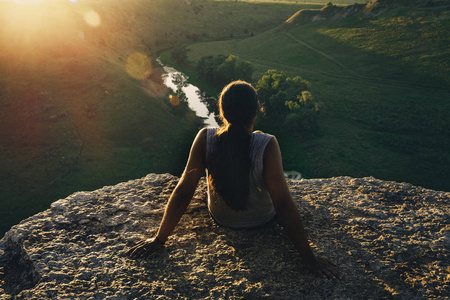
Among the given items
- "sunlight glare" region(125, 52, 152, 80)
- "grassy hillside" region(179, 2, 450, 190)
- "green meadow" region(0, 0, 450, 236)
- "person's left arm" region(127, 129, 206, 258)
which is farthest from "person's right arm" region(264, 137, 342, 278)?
"sunlight glare" region(125, 52, 152, 80)

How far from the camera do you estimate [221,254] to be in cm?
376

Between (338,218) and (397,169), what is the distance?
2854 cm

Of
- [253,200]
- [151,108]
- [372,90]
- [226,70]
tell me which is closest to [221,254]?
[253,200]

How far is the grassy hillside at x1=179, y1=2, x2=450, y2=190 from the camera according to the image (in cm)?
3048

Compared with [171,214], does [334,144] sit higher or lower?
lower

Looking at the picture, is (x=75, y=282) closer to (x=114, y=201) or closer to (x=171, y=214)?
(x=171, y=214)

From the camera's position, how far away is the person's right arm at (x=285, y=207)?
330 centimetres

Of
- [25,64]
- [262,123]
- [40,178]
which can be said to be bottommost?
[262,123]

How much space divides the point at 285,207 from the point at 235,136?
984 millimetres

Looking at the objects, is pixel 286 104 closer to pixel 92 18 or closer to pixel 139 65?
pixel 139 65

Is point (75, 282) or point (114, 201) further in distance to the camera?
point (114, 201)

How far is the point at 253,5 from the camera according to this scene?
14025cm

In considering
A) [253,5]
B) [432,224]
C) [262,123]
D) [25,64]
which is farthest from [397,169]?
[253,5]

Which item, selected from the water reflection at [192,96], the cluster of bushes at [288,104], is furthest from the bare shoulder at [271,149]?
the water reflection at [192,96]
